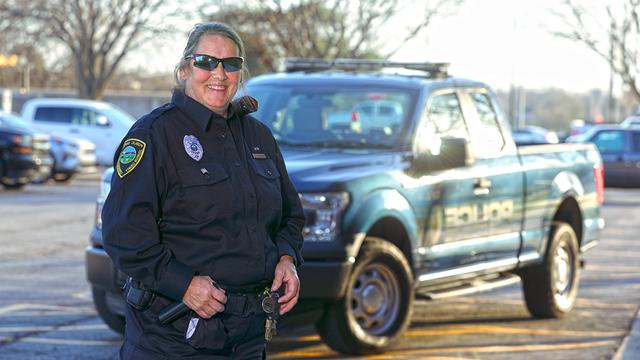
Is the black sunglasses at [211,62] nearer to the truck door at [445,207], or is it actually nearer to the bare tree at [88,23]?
the truck door at [445,207]

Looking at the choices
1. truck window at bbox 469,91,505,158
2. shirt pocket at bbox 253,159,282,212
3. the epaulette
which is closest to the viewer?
shirt pocket at bbox 253,159,282,212

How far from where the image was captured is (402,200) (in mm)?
7895

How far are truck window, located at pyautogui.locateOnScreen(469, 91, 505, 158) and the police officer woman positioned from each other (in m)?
5.19

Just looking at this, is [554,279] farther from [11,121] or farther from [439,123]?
[11,121]

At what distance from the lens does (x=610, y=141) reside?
2823 cm

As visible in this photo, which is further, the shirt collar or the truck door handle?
the truck door handle

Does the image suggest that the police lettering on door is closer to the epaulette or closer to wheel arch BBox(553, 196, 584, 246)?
wheel arch BBox(553, 196, 584, 246)

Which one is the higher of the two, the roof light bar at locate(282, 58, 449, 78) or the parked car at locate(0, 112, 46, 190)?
the roof light bar at locate(282, 58, 449, 78)

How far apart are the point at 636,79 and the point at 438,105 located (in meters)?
40.3

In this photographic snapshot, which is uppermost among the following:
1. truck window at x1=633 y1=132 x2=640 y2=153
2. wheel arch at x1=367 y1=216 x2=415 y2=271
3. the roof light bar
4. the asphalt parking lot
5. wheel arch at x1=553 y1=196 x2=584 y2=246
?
the roof light bar

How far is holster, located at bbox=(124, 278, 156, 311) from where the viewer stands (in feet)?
12.6

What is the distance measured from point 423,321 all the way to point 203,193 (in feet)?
19.1

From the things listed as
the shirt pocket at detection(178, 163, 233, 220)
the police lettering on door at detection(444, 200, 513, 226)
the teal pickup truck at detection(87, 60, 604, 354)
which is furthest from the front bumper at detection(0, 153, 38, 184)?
the shirt pocket at detection(178, 163, 233, 220)

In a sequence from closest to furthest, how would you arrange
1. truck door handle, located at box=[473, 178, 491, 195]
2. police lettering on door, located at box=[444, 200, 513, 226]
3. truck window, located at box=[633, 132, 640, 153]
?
police lettering on door, located at box=[444, 200, 513, 226] < truck door handle, located at box=[473, 178, 491, 195] < truck window, located at box=[633, 132, 640, 153]
